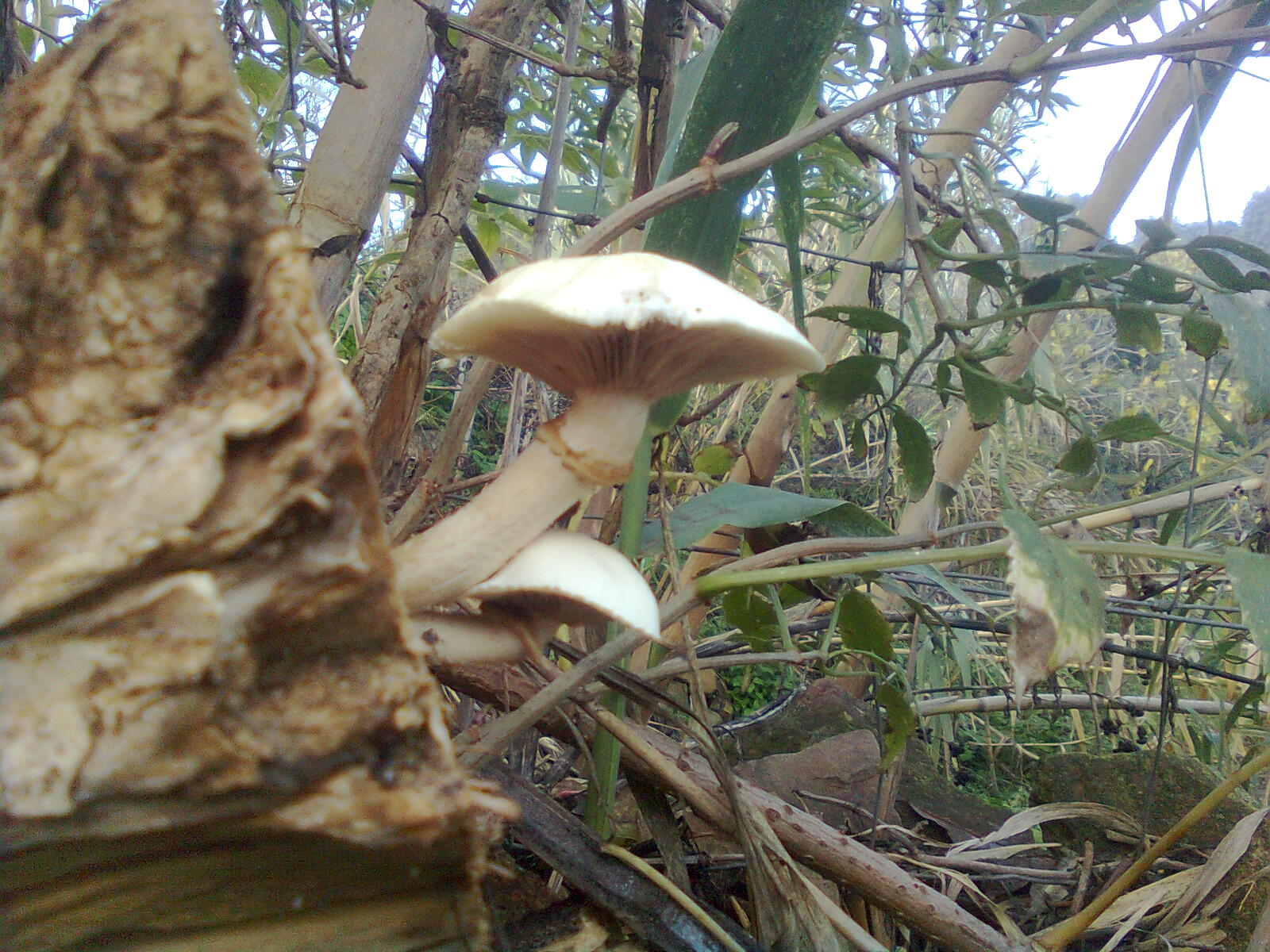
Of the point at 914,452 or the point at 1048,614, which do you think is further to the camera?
the point at 914,452

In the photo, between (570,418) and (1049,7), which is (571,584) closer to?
(570,418)

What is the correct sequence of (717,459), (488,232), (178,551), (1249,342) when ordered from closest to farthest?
(178,551) < (1249,342) < (717,459) < (488,232)

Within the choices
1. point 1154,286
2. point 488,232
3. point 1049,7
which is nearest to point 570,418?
point 1154,286

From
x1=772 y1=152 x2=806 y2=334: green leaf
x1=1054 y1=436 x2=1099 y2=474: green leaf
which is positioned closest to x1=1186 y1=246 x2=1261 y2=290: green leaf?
x1=1054 y1=436 x2=1099 y2=474: green leaf

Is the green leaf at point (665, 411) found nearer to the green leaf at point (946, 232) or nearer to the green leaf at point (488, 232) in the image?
the green leaf at point (946, 232)

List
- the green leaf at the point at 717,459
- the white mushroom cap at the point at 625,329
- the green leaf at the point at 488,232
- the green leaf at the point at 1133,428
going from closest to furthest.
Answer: the white mushroom cap at the point at 625,329 → the green leaf at the point at 1133,428 → the green leaf at the point at 717,459 → the green leaf at the point at 488,232

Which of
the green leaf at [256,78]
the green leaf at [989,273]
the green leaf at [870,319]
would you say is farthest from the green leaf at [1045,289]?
the green leaf at [256,78]
